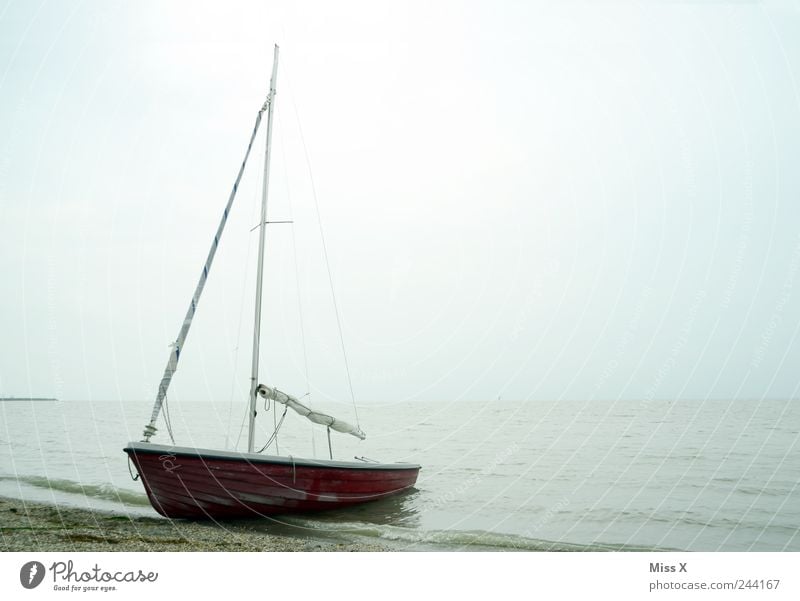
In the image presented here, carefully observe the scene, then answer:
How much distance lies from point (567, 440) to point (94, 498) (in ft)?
106

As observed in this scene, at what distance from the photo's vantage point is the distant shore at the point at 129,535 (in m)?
8.60

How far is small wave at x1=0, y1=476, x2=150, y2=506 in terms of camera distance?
15031 millimetres

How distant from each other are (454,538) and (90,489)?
461 inches

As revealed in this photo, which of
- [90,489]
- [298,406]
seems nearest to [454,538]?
[298,406]

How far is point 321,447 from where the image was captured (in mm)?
37750

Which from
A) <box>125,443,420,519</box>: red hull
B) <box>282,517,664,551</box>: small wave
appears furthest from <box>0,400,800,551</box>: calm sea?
<box>125,443,420,519</box>: red hull

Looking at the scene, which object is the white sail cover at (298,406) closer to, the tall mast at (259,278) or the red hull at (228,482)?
the tall mast at (259,278)

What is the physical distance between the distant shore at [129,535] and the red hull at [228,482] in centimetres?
38

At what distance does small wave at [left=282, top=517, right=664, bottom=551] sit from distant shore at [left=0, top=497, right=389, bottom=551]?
950mm

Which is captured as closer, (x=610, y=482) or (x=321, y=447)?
(x=610, y=482)
